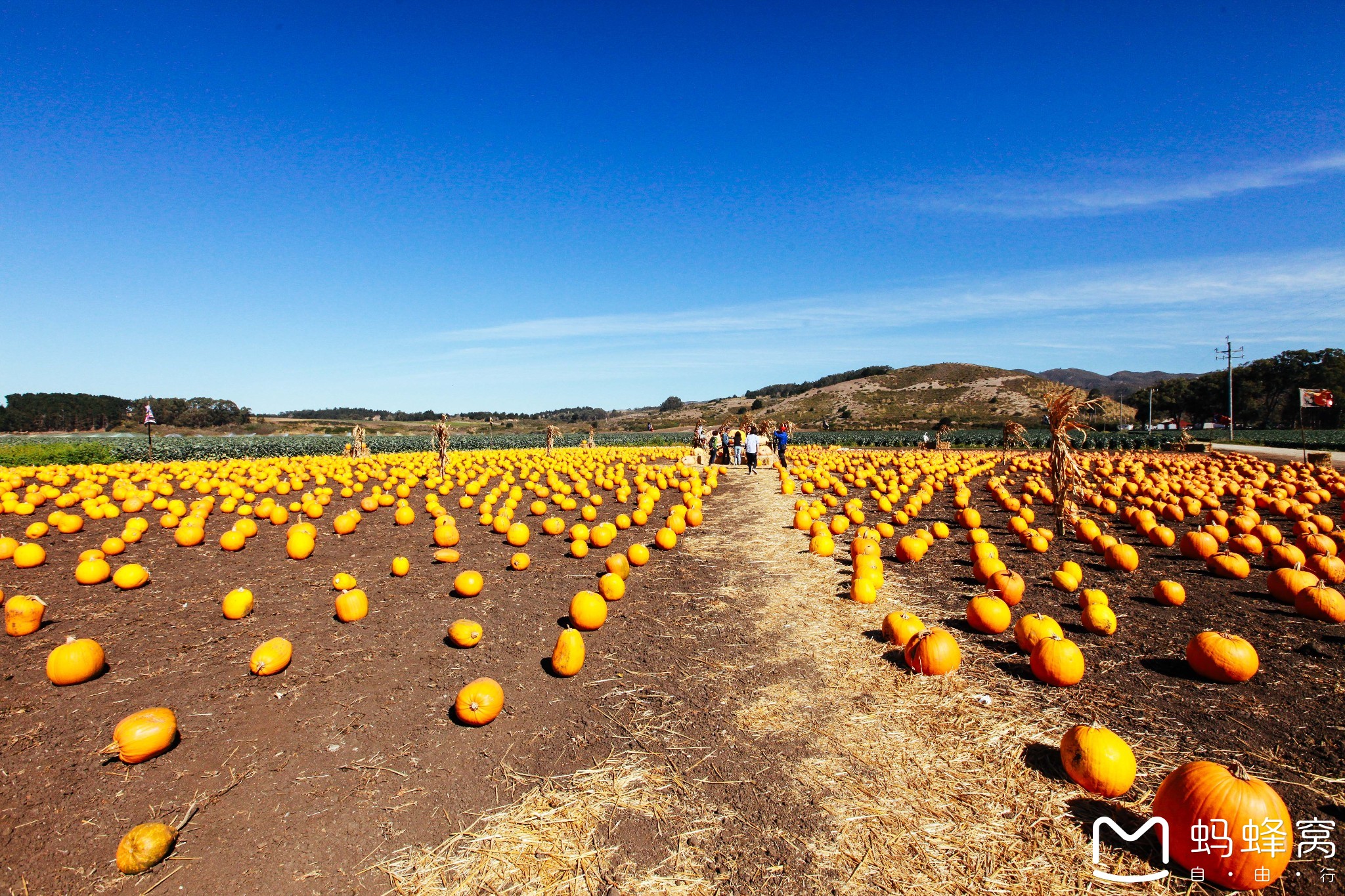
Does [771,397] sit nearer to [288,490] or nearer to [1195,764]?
[288,490]

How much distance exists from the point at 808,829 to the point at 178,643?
21.2 ft

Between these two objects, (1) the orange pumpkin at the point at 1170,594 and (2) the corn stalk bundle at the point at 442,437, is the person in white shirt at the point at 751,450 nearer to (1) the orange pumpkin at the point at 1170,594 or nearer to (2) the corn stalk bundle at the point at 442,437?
(2) the corn stalk bundle at the point at 442,437

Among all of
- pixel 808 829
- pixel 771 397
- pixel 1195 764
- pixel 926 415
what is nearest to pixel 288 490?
pixel 808 829

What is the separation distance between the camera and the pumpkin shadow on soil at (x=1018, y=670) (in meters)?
5.57

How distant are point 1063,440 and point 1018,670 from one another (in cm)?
708

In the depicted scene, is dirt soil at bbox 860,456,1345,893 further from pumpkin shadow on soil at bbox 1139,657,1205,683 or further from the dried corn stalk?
the dried corn stalk

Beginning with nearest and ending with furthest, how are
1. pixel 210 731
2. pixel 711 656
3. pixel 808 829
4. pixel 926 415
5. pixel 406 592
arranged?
pixel 808 829 → pixel 210 731 → pixel 711 656 → pixel 406 592 → pixel 926 415

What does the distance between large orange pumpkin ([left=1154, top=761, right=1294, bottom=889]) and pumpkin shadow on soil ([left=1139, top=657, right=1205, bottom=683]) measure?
7.89 ft

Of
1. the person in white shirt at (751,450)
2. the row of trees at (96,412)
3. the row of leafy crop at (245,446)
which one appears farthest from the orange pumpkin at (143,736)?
the row of trees at (96,412)

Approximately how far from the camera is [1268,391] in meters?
93.7

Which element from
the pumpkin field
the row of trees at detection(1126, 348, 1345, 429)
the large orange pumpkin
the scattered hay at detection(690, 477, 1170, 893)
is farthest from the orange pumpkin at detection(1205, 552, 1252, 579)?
the row of trees at detection(1126, 348, 1345, 429)

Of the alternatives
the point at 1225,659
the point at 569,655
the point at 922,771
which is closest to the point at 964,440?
the point at 1225,659

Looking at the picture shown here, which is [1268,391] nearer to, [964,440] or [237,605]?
[964,440]

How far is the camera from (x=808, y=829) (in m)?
3.59
